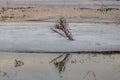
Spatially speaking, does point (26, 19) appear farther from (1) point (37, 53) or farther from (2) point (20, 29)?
(1) point (37, 53)

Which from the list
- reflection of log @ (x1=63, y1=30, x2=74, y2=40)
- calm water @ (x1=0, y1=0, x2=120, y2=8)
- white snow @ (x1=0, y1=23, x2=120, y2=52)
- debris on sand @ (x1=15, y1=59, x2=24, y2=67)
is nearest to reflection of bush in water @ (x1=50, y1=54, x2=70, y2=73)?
white snow @ (x1=0, y1=23, x2=120, y2=52)

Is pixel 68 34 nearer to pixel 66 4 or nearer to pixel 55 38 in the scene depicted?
pixel 55 38

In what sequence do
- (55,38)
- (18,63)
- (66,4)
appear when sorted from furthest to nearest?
(66,4)
(55,38)
(18,63)

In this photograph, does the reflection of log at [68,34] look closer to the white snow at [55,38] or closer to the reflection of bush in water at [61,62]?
the white snow at [55,38]

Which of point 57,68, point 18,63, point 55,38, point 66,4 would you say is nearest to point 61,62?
point 57,68

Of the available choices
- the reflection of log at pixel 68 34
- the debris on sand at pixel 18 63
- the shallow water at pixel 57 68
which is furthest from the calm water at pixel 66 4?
the debris on sand at pixel 18 63

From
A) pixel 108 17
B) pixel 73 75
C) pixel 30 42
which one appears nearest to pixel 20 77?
pixel 73 75

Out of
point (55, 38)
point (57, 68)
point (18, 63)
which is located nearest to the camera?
point (57, 68)
